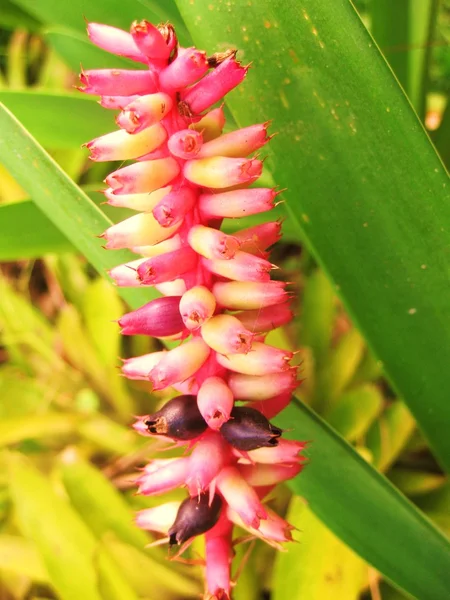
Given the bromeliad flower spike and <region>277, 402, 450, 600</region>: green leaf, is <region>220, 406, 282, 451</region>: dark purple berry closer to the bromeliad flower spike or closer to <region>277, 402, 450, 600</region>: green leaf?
the bromeliad flower spike

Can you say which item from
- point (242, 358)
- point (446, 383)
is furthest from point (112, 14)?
point (446, 383)

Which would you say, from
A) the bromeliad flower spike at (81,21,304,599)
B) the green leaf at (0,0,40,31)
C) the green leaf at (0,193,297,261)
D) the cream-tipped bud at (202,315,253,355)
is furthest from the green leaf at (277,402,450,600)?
the green leaf at (0,0,40,31)

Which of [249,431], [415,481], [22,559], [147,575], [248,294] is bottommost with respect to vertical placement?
[415,481]

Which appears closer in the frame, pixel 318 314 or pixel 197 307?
pixel 197 307

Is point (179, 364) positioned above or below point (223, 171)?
below

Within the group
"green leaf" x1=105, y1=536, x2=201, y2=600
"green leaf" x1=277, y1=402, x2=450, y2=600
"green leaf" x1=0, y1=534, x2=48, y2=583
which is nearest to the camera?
"green leaf" x1=277, y1=402, x2=450, y2=600

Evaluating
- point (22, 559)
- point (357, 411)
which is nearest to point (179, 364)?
point (357, 411)

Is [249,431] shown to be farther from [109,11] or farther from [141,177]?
[109,11]
